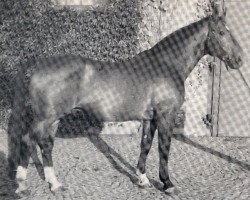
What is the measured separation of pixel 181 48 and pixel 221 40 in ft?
1.63

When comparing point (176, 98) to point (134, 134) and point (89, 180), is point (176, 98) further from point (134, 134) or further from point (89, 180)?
point (134, 134)

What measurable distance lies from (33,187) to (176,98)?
7.04 feet

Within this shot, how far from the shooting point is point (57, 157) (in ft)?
20.0

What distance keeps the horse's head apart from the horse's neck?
108 mm

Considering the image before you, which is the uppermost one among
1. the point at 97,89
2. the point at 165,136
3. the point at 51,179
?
the point at 97,89

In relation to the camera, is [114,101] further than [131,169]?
No

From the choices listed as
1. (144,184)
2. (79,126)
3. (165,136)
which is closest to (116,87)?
(165,136)

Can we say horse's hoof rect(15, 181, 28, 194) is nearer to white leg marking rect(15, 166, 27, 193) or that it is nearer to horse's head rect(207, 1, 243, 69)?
white leg marking rect(15, 166, 27, 193)

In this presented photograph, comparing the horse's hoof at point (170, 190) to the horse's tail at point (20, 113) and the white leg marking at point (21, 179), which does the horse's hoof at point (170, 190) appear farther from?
the horse's tail at point (20, 113)

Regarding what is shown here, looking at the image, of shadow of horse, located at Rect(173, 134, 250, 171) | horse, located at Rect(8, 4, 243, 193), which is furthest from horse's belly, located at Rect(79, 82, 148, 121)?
shadow of horse, located at Rect(173, 134, 250, 171)

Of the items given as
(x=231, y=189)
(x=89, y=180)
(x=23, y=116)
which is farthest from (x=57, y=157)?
(x=231, y=189)

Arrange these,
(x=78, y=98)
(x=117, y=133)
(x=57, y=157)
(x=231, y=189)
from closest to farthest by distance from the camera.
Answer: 1. (x=78, y=98)
2. (x=231, y=189)
3. (x=57, y=157)
4. (x=117, y=133)

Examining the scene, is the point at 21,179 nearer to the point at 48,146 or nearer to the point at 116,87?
the point at 48,146

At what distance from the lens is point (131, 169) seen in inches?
221
